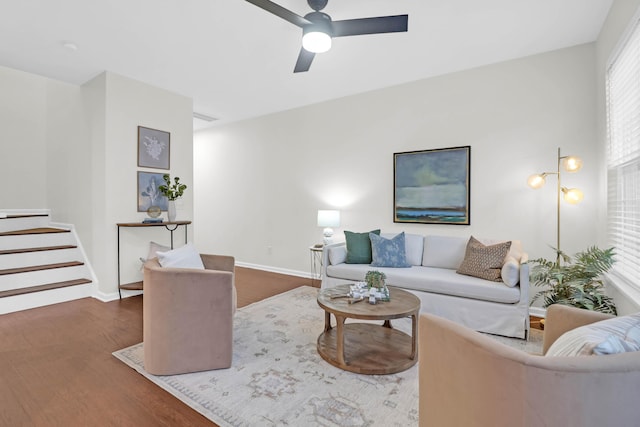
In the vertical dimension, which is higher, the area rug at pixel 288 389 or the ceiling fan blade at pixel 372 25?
the ceiling fan blade at pixel 372 25

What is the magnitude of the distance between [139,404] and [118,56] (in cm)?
343

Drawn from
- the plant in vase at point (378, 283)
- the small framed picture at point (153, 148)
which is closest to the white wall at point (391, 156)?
the small framed picture at point (153, 148)

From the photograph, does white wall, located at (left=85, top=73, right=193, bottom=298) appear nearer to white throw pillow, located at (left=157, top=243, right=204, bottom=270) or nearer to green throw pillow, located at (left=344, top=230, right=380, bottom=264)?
white throw pillow, located at (left=157, top=243, right=204, bottom=270)

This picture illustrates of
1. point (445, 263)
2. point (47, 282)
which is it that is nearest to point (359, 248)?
point (445, 263)

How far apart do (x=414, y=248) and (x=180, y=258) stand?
2637mm

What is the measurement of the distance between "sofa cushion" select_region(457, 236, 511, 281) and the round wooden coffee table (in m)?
0.98

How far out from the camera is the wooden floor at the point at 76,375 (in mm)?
1732

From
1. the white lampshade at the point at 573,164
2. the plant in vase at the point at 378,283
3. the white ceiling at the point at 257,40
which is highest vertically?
the white ceiling at the point at 257,40

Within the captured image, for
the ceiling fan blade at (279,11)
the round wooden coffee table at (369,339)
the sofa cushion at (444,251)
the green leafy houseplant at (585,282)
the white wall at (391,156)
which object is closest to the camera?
the ceiling fan blade at (279,11)

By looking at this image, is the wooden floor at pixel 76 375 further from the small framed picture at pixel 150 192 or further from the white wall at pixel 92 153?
the small framed picture at pixel 150 192

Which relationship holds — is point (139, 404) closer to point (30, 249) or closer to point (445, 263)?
point (445, 263)

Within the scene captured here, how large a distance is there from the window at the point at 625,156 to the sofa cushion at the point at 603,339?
140 centimetres

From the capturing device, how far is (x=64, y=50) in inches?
129

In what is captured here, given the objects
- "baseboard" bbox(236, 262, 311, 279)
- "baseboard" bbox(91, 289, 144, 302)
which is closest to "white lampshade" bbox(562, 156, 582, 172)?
"baseboard" bbox(236, 262, 311, 279)
